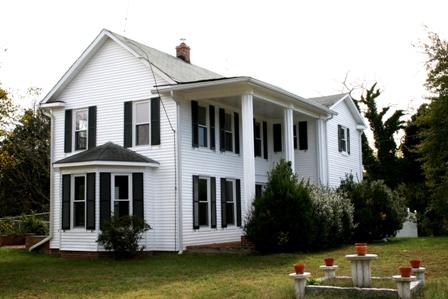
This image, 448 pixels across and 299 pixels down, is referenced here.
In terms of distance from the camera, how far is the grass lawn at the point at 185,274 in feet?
36.5

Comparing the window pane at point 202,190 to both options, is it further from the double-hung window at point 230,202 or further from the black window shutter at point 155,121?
the black window shutter at point 155,121

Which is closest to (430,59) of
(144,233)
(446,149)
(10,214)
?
(446,149)

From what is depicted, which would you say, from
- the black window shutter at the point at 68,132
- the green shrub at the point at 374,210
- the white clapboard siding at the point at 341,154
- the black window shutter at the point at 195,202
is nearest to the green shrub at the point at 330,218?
the green shrub at the point at 374,210

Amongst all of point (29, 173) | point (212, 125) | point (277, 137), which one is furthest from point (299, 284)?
point (29, 173)

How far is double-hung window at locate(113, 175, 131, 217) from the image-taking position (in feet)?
63.8

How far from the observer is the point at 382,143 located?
3738cm

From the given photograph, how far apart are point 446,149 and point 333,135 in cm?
986

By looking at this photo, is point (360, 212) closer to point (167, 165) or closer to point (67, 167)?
point (167, 165)

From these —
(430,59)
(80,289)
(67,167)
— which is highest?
(430,59)

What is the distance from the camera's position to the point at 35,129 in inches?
1523

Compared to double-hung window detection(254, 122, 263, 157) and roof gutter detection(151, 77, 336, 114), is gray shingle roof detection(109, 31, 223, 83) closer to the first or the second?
roof gutter detection(151, 77, 336, 114)

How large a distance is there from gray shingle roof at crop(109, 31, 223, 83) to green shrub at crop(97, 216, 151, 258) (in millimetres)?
5062

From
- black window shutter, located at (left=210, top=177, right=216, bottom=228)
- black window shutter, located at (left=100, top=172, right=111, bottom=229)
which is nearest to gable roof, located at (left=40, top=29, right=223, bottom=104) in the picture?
black window shutter, located at (left=210, top=177, right=216, bottom=228)

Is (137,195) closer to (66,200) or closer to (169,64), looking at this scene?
(66,200)
